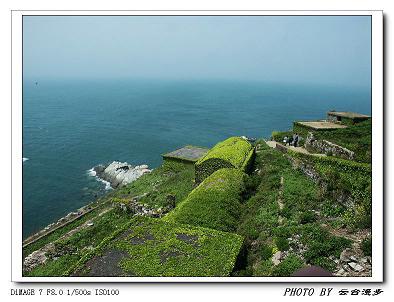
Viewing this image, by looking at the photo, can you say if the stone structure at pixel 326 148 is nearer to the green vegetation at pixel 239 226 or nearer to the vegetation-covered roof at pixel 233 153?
the green vegetation at pixel 239 226

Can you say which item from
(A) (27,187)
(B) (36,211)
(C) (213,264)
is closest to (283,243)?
(C) (213,264)

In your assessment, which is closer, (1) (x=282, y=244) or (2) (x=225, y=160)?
(1) (x=282, y=244)

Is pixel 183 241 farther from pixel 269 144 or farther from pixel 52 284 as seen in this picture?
pixel 269 144

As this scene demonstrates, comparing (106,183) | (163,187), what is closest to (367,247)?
(163,187)

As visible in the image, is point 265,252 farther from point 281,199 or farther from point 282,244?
point 281,199

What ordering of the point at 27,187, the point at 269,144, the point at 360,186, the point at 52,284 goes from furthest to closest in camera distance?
the point at 27,187 < the point at 269,144 < the point at 360,186 < the point at 52,284

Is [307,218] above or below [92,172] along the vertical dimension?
above
